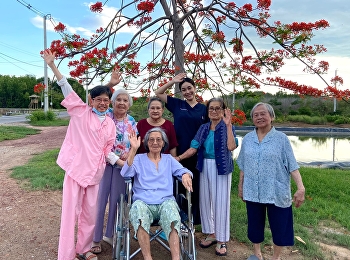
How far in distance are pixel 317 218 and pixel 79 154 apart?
292 cm

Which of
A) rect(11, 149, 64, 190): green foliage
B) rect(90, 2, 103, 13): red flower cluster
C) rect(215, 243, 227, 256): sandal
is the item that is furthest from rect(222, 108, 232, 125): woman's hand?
rect(11, 149, 64, 190): green foliage

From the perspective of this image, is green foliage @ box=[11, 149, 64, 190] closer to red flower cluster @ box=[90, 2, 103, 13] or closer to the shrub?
red flower cluster @ box=[90, 2, 103, 13]

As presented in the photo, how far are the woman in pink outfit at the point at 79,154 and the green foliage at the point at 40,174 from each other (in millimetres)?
2606

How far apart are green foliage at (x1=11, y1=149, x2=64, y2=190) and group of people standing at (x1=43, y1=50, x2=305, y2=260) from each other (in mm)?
2502

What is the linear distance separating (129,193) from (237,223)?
1641 millimetres

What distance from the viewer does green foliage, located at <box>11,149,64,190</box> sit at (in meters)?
4.87

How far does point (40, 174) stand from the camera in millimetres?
5617

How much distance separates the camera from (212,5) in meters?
4.12

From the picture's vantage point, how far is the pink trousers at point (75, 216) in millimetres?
2363

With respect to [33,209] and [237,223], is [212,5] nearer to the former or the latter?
[237,223]

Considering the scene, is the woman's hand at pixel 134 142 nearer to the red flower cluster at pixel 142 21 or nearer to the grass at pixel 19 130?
the red flower cluster at pixel 142 21

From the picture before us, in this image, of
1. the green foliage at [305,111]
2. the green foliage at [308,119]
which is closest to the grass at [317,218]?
the green foliage at [308,119]

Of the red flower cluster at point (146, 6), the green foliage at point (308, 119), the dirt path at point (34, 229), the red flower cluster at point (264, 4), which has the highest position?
the red flower cluster at point (264, 4)

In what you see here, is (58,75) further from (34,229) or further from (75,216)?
(34,229)
